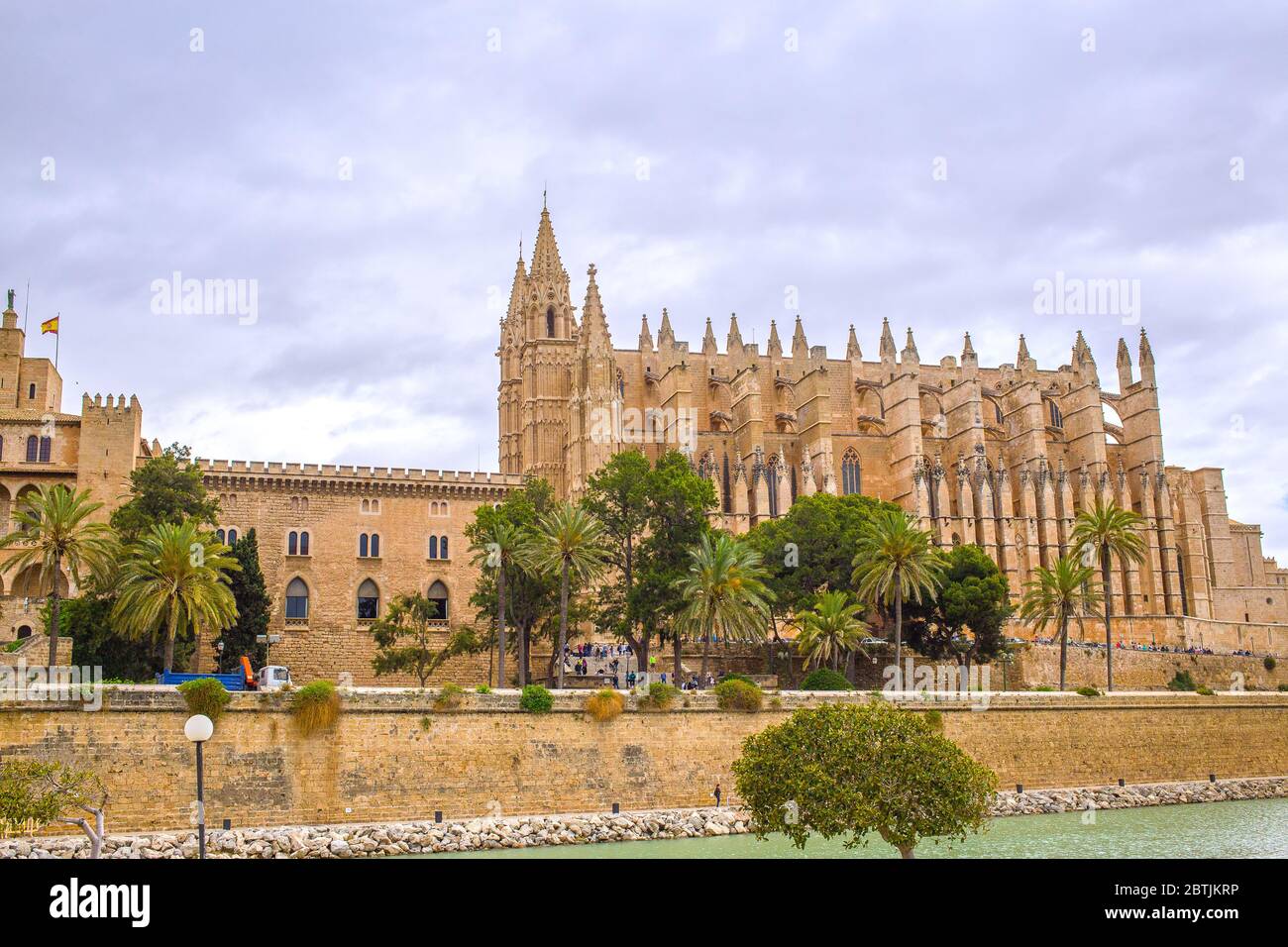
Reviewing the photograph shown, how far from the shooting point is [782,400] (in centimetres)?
6450

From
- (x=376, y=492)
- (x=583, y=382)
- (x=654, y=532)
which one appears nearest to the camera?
(x=654, y=532)

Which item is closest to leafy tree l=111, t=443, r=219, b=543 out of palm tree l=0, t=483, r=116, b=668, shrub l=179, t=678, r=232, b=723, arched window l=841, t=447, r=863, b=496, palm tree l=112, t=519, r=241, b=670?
palm tree l=0, t=483, r=116, b=668

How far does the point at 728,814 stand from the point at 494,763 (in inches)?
213

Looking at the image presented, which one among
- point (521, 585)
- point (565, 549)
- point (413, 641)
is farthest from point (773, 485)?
point (565, 549)

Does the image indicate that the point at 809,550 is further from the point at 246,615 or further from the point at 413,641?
the point at 246,615

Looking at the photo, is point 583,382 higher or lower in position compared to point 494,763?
higher

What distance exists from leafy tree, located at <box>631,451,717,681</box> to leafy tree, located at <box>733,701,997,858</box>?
17.7m

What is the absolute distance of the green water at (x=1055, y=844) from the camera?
23094 millimetres

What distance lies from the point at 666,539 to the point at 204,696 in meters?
16.9

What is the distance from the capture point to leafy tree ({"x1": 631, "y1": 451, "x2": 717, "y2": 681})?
122 feet

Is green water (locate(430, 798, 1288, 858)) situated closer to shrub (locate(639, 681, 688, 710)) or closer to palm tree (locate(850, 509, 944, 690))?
shrub (locate(639, 681, 688, 710))

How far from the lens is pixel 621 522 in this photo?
128 ft
